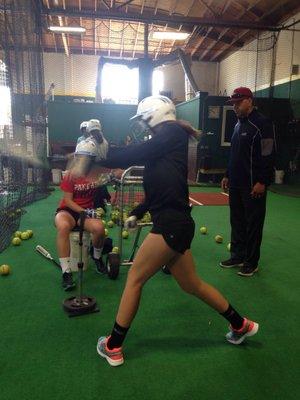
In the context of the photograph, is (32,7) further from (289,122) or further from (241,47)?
(241,47)

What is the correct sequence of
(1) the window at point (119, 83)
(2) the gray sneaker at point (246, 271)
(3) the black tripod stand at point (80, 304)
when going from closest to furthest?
(3) the black tripod stand at point (80, 304) → (2) the gray sneaker at point (246, 271) → (1) the window at point (119, 83)

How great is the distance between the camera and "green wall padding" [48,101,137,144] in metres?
13.0

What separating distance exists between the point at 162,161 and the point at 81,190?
1.68m

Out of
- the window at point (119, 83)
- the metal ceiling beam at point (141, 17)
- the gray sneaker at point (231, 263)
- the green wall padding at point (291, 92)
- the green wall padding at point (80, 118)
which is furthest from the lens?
the window at point (119, 83)

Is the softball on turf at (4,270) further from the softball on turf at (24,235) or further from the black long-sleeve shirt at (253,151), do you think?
the black long-sleeve shirt at (253,151)

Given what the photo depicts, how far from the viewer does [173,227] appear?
2076 mm

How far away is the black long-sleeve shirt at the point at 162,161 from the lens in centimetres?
205

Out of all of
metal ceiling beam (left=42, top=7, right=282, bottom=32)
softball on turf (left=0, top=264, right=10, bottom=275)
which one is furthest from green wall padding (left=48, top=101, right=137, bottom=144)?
softball on turf (left=0, top=264, right=10, bottom=275)

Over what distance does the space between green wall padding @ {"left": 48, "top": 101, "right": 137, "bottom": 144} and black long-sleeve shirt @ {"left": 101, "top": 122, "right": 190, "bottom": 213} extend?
11.0 meters

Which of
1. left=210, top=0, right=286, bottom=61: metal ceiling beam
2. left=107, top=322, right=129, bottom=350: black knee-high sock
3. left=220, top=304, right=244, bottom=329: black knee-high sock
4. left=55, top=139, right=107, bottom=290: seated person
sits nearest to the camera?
left=107, top=322, right=129, bottom=350: black knee-high sock

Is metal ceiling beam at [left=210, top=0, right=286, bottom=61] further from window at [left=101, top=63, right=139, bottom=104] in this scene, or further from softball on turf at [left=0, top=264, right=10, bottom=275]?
softball on turf at [left=0, top=264, right=10, bottom=275]

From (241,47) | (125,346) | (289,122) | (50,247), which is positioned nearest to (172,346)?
(125,346)

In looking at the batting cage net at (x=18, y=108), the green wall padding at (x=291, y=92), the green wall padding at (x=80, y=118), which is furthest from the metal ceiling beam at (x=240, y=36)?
the batting cage net at (x=18, y=108)

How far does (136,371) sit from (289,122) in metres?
10.8
